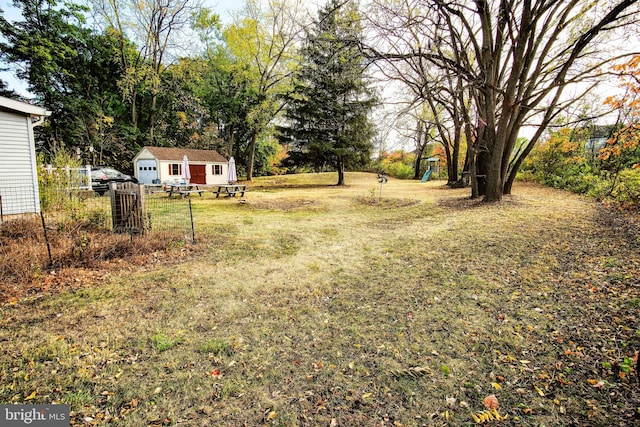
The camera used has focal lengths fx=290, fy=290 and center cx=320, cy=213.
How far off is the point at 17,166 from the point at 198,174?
13314mm

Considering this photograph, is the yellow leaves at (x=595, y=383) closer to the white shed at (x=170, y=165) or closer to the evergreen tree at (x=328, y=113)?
the evergreen tree at (x=328, y=113)

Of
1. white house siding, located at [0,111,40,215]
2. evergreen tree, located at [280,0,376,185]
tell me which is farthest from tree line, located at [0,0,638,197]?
white house siding, located at [0,111,40,215]

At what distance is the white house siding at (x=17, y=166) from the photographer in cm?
772

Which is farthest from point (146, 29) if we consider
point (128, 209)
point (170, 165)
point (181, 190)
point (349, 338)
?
point (349, 338)

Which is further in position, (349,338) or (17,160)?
(17,160)

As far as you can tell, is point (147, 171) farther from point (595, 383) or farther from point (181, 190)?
point (595, 383)

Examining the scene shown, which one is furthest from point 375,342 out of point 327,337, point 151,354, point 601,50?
point 601,50

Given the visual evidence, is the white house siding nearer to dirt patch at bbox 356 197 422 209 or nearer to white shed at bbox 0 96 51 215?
white shed at bbox 0 96 51 215

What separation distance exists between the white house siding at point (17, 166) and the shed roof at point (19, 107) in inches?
8.6

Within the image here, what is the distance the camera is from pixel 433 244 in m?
5.85

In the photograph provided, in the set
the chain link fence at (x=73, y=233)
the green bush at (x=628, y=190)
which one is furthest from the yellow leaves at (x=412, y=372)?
the green bush at (x=628, y=190)

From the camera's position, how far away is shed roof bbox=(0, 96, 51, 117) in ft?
24.5

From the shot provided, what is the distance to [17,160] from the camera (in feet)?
26.1

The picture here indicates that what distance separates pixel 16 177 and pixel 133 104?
58.0 feet
